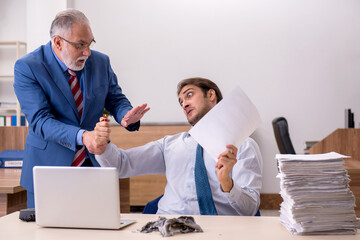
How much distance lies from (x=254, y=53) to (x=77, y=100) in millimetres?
3707

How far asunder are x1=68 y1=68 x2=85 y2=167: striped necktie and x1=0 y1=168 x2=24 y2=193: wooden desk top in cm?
33

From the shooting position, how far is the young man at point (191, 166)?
6.00ft

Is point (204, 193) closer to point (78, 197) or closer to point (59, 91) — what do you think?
point (78, 197)

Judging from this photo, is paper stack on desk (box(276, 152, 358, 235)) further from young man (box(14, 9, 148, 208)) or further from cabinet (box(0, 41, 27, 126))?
cabinet (box(0, 41, 27, 126))

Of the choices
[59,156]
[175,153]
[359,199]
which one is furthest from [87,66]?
[359,199]

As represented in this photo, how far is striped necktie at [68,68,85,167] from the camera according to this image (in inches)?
82.1

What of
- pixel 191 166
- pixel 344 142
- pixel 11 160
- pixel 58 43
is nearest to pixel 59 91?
pixel 58 43

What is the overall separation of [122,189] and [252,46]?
305 cm

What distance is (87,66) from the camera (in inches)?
86.4

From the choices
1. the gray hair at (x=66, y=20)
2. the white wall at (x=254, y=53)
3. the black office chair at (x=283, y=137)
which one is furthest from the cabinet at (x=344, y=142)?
the gray hair at (x=66, y=20)

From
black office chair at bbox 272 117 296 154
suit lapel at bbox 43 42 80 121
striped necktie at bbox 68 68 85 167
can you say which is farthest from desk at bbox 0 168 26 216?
black office chair at bbox 272 117 296 154

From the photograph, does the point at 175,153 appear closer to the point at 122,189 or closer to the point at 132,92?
the point at 122,189

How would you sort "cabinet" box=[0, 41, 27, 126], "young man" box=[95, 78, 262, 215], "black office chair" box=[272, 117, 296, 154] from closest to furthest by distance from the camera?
"young man" box=[95, 78, 262, 215], "black office chair" box=[272, 117, 296, 154], "cabinet" box=[0, 41, 27, 126]

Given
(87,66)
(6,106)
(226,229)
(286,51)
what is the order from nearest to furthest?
(226,229)
(87,66)
(286,51)
(6,106)
